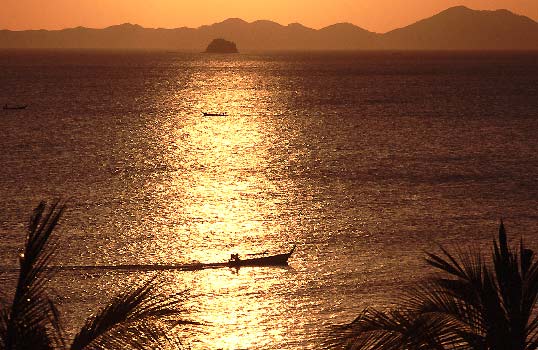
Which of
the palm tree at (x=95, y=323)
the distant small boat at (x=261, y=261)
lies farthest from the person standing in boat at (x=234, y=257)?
the palm tree at (x=95, y=323)

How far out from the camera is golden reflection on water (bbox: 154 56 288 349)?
46188 mm

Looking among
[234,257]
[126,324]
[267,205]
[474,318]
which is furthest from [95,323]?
[267,205]

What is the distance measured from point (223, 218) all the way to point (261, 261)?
14.6 meters

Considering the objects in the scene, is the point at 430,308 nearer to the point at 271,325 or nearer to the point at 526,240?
the point at 271,325

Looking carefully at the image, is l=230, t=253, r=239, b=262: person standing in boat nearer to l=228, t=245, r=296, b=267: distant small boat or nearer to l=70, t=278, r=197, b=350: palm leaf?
l=228, t=245, r=296, b=267: distant small boat

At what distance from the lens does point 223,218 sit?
232ft

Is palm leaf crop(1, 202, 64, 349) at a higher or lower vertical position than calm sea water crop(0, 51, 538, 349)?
higher

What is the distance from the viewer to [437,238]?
64.1m

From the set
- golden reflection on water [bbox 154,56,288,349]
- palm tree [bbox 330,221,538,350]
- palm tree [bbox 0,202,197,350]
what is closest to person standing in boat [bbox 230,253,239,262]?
golden reflection on water [bbox 154,56,288,349]

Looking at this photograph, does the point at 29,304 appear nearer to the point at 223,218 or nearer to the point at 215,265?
the point at 215,265

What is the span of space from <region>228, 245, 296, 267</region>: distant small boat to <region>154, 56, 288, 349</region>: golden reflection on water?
2.30ft

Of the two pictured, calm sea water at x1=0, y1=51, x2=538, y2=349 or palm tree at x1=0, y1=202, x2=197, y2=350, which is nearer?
palm tree at x1=0, y1=202, x2=197, y2=350

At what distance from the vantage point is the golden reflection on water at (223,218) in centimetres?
4619

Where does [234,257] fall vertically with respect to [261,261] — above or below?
above
